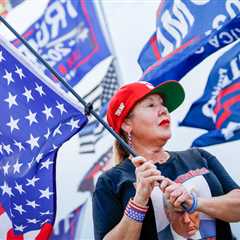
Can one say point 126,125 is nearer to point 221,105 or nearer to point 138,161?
point 138,161

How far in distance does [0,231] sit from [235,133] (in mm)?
1429

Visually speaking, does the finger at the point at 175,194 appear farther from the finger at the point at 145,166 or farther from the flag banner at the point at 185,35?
the flag banner at the point at 185,35

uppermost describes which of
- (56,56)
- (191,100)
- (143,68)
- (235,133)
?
(56,56)

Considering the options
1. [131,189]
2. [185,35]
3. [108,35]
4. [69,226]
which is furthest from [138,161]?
[108,35]

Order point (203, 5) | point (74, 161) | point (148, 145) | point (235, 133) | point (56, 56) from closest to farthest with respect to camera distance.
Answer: point (148, 145) < point (235, 133) < point (203, 5) < point (74, 161) < point (56, 56)

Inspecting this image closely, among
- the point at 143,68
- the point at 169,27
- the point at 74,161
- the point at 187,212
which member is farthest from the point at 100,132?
the point at 187,212

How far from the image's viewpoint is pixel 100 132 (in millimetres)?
3668

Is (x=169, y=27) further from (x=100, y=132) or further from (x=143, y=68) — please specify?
(x=100, y=132)

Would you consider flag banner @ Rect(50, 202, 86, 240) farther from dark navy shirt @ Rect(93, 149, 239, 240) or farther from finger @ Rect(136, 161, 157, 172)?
finger @ Rect(136, 161, 157, 172)

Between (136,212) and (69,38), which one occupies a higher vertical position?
(69,38)

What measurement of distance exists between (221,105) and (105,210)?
3.36ft

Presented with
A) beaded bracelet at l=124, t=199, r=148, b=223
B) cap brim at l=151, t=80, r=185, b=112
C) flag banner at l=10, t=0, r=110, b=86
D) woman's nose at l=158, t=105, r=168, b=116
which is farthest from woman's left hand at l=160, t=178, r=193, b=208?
flag banner at l=10, t=0, r=110, b=86

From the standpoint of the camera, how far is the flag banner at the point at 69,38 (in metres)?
3.82

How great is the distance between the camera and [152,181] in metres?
2.20
